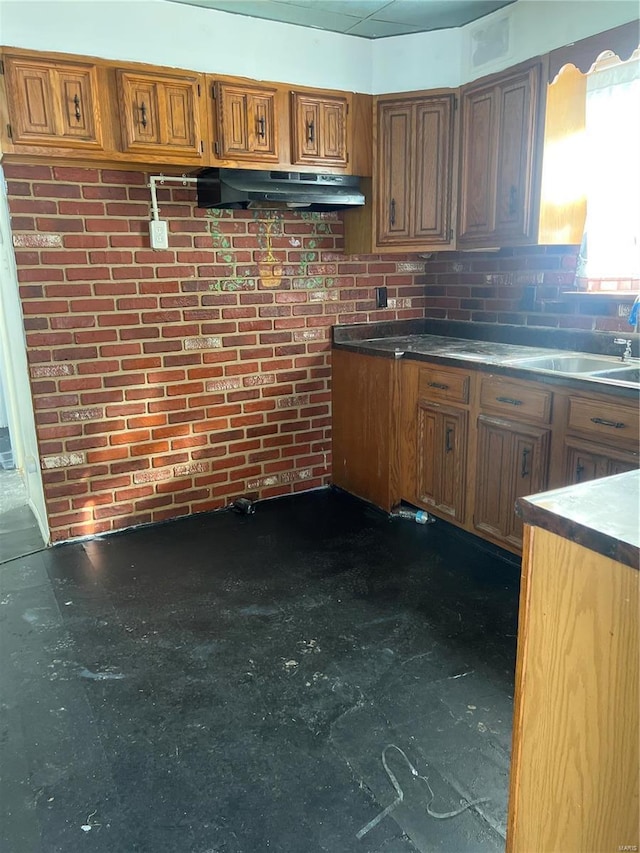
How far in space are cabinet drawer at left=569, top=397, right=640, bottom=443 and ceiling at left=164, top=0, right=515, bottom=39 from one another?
6.18ft

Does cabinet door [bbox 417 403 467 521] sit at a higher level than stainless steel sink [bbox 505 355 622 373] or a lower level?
lower

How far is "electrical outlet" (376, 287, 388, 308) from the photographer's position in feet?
12.4

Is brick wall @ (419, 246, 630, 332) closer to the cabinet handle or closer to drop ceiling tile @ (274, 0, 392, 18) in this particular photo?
the cabinet handle

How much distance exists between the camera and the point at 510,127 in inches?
114

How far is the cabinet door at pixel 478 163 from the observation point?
118 inches

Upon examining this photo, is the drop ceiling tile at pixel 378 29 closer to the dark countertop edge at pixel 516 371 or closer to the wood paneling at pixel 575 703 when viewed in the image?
the dark countertop edge at pixel 516 371

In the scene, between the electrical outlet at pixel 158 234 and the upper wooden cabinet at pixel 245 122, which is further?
the electrical outlet at pixel 158 234

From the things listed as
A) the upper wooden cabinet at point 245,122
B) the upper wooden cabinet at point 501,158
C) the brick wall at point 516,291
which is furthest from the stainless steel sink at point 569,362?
the upper wooden cabinet at point 245,122

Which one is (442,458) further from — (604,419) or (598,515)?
(598,515)

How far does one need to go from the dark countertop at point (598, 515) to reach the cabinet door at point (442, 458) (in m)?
1.80

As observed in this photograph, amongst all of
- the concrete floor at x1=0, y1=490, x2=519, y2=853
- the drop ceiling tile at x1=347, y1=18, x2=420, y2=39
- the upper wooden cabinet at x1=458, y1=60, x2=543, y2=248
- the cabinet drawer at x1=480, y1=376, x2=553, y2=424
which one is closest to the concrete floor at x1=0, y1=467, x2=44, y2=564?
the concrete floor at x1=0, y1=490, x2=519, y2=853

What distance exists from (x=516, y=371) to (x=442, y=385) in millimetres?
474

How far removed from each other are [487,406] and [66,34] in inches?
92.6

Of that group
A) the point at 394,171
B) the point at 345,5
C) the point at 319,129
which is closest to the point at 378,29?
the point at 345,5
